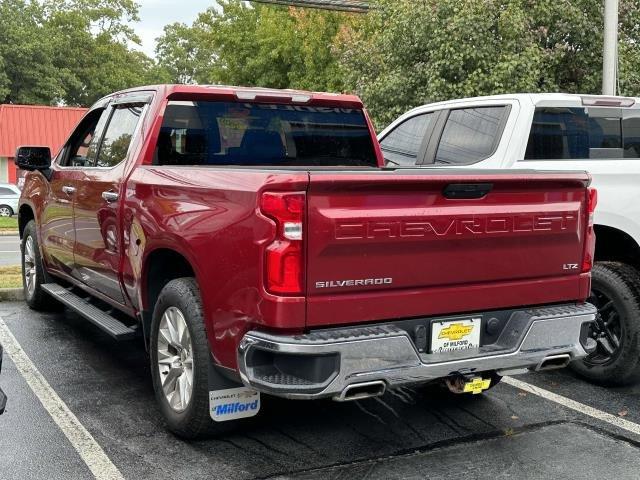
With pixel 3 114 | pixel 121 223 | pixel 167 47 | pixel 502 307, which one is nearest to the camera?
pixel 502 307

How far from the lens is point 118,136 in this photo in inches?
213

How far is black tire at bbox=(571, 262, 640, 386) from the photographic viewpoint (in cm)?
520

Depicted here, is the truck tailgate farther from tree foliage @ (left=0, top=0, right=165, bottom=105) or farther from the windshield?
tree foliage @ (left=0, top=0, right=165, bottom=105)

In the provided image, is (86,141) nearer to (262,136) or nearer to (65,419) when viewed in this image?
(262,136)

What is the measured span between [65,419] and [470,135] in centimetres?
367

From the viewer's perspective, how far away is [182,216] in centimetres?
402

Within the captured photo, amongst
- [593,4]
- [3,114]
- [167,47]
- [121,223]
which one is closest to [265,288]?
[121,223]

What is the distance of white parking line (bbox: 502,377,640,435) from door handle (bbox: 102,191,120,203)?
9.89 feet

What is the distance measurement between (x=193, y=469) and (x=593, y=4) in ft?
40.7

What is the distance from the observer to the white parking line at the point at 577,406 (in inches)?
179

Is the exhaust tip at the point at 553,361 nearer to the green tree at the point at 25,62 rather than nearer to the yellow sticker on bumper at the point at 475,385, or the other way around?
the yellow sticker on bumper at the point at 475,385

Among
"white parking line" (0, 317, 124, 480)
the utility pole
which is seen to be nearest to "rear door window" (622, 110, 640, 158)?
"white parking line" (0, 317, 124, 480)

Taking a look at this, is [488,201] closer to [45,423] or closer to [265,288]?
[265,288]

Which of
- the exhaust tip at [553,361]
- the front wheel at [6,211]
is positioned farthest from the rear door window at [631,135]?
the front wheel at [6,211]
